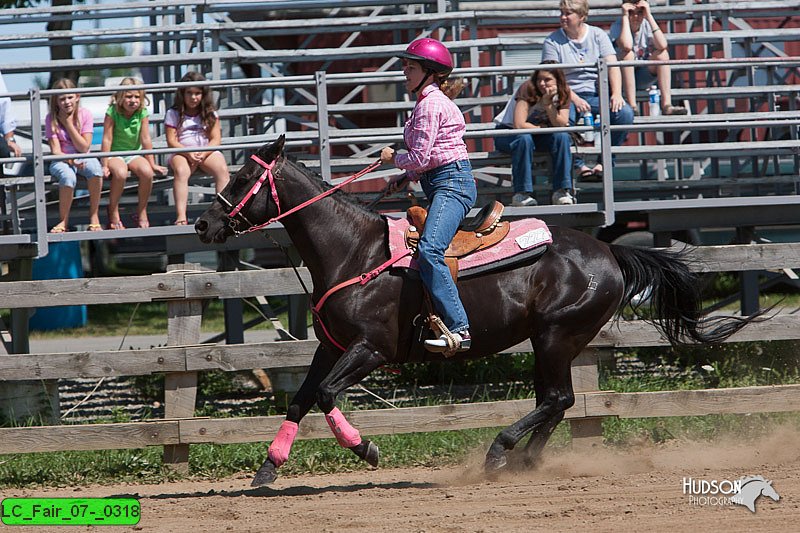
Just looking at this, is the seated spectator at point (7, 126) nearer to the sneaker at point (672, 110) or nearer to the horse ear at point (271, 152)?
the horse ear at point (271, 152)

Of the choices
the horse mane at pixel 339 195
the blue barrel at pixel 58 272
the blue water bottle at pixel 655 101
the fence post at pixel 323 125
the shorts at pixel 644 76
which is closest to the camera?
the horse mane at pixel 339 195

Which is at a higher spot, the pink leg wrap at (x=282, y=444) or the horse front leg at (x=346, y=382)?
the horse front leg at (x=346, y=382)

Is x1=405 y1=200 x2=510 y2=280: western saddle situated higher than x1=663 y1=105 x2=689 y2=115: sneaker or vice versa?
x1=663 y1=105 x2=689 y2=115: sneaker

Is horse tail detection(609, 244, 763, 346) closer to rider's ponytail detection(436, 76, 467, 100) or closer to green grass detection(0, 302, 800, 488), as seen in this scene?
green grass detection(0, 302, 800, 488)

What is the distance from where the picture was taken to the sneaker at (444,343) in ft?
21.3

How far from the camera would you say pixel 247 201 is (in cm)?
660

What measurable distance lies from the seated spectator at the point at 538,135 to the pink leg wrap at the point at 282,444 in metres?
3.26

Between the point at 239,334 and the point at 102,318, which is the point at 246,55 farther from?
the point at 102,318

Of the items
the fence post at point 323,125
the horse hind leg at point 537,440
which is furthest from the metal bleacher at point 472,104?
the horse hind leg at point 537,440

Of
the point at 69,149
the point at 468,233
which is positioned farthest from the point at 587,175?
the point at 69,149

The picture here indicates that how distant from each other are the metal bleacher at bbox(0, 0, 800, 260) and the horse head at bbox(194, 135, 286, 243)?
65.0 inches

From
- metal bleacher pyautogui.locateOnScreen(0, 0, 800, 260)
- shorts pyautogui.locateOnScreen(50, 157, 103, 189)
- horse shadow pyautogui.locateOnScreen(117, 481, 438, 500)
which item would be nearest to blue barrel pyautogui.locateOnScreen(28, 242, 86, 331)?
metal bleacher pyautogui.locateOnScreen(0, 0, 800, 260)

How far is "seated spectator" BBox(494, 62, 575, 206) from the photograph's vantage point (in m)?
8.88

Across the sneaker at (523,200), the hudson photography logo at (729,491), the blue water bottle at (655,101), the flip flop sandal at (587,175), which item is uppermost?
the blue water bottle at (655,101)
